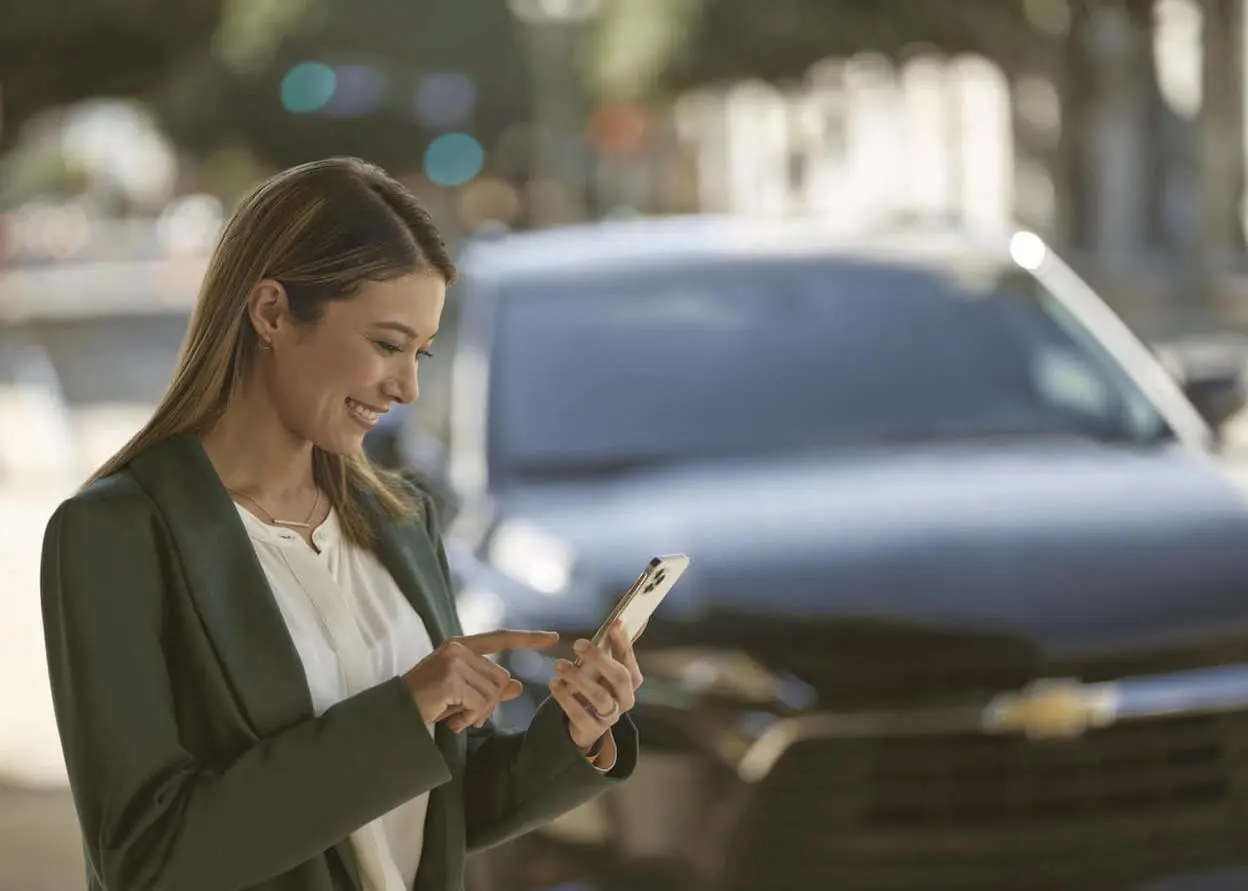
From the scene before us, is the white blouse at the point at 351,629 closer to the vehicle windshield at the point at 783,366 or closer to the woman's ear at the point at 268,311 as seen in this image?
the woman's ear at the point at 268,311

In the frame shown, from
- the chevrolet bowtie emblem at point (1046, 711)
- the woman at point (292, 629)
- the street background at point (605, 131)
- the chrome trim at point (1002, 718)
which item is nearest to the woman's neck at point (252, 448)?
the woman at point (292, 629)

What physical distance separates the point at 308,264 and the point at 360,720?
41 cm

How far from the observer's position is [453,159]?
7688 cm

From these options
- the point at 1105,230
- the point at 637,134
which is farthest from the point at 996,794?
the point at 637,134

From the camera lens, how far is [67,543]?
1997 mm

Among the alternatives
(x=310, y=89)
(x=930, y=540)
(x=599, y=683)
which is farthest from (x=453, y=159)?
(x=599, y=683)

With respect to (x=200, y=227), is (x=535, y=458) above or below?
above

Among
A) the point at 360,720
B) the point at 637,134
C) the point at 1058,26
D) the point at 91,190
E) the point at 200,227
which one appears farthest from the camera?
the point at 91,190

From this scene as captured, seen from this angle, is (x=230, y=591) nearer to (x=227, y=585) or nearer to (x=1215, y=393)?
(x=227, y=585)

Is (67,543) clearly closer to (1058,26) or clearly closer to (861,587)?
(861,587)

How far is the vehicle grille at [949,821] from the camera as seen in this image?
3859 millimetres

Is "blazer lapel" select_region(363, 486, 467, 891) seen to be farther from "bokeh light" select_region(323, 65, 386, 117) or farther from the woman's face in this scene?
"bokeh light" select_region(323, 65, 386, 117)

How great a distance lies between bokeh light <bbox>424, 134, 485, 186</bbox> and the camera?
73387mm

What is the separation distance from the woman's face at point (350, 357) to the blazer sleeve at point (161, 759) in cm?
23
